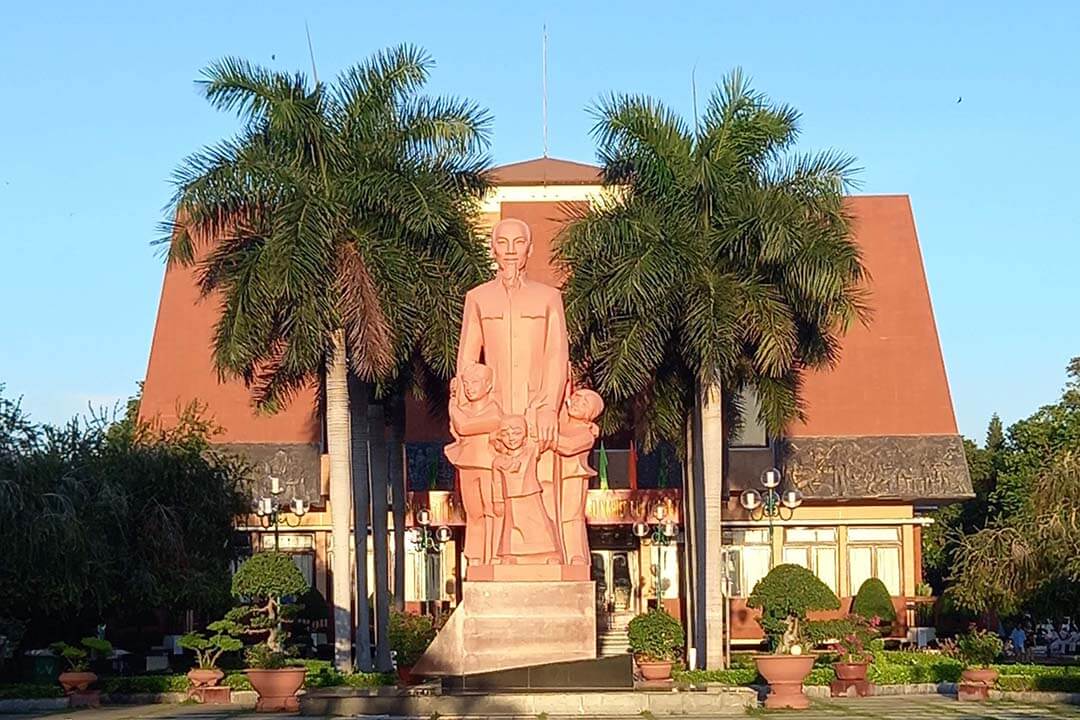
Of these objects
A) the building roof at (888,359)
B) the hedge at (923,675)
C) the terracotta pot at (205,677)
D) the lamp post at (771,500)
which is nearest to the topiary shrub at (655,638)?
the hedge at (923,675)

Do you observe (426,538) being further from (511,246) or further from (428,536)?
(511,246)

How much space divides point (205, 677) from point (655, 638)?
7.44 m

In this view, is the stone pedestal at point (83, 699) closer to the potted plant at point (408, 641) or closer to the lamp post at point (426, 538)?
the potted plant at point (408, 641)

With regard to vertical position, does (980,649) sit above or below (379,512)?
below

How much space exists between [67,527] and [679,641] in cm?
991

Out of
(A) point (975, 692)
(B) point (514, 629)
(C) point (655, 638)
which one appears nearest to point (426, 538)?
(C) point (655, 638)

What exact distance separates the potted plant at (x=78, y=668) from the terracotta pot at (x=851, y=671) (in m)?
12.1

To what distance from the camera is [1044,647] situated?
44031 millimetres

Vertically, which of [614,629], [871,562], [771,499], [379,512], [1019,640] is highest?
[771,499]

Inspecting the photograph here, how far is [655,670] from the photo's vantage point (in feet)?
84.5

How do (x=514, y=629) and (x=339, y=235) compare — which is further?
(x=339, y=235)

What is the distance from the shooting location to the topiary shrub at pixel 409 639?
2511cm

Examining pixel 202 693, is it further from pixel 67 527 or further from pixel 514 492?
pixel 514 492

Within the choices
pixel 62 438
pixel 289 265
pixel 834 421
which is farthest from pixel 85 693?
pixel 834 421
